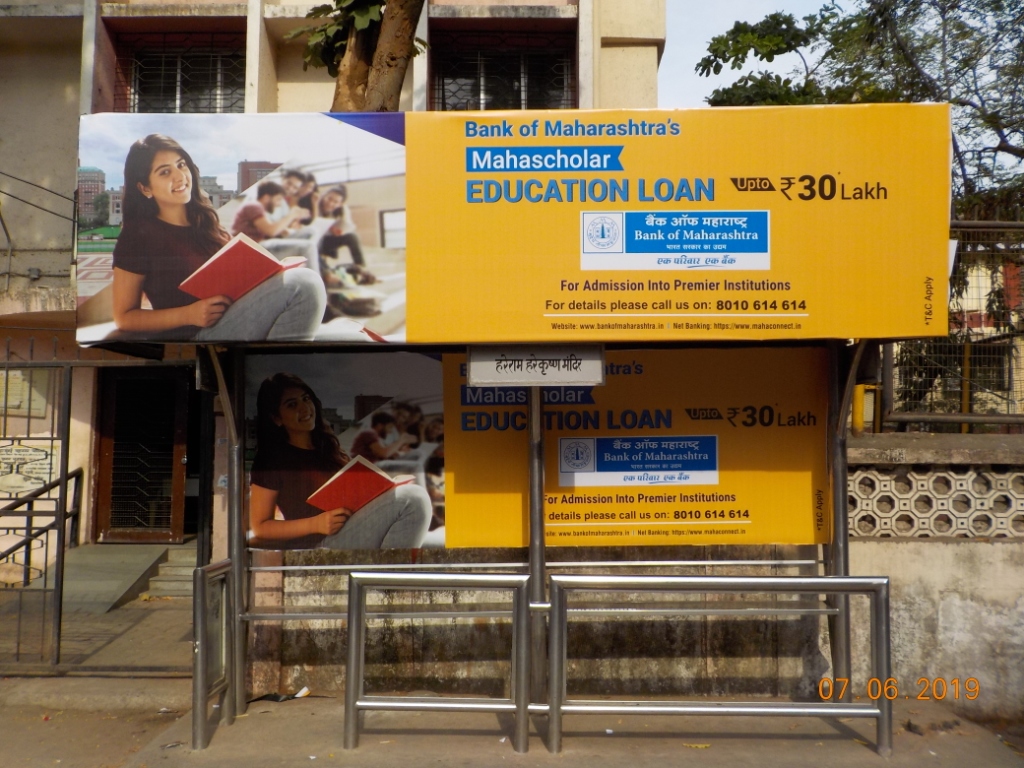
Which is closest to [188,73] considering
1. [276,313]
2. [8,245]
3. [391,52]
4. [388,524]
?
[8,245]

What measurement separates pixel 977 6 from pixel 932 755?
11.3 m

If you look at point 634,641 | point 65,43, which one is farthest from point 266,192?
point 65,43

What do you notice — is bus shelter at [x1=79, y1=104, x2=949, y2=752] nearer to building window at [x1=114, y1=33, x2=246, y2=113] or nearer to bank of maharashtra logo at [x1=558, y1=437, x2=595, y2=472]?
bank of maharashtra logo at [x1=558, y1=437, x2=595, y2=472]

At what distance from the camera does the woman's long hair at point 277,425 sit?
208 inches

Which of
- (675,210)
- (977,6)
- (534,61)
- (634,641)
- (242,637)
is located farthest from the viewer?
(977,6)

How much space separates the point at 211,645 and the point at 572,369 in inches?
98.8

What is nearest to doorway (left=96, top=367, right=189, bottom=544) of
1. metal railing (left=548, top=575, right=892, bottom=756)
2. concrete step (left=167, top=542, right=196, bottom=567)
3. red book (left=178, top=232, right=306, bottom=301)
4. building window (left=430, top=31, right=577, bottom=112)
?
concrete step (left=167, top=542, right=196, bottom=567)

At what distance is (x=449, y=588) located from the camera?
14.6 feet

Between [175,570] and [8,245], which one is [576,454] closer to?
[175,570]

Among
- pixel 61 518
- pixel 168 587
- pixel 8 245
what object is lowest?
pixel 168 587

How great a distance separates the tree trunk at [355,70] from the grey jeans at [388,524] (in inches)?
113

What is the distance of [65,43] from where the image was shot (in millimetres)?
10523

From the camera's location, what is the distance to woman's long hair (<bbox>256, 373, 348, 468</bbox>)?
17.3 ft

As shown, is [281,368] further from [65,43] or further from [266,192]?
[65,43]
